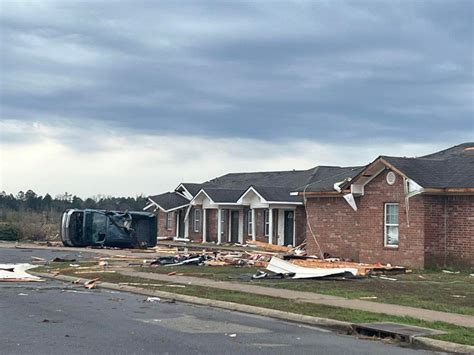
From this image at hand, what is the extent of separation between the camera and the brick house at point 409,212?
87.8ft

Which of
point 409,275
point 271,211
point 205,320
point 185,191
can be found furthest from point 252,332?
point 185,191

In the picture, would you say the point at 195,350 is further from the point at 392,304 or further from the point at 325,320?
the point at 392,304

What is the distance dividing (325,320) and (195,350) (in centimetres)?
390

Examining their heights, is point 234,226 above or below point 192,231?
above

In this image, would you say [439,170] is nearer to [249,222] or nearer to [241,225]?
[249,222]

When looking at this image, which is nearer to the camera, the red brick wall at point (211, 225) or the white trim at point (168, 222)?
the red brick wall at point (211, 225)

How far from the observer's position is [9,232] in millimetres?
52438

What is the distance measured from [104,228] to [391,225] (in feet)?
64.0

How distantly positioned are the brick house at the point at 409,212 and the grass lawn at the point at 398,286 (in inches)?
47.8

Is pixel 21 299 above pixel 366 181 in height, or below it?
below

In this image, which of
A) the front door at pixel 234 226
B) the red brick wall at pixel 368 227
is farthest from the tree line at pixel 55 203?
the red brick wall at pixel 368 227

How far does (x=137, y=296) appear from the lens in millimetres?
18500

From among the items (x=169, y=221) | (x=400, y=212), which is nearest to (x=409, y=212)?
(x=400, y=212)

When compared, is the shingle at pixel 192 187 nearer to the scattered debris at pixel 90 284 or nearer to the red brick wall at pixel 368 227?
the red brick wall at pixel 368 227
